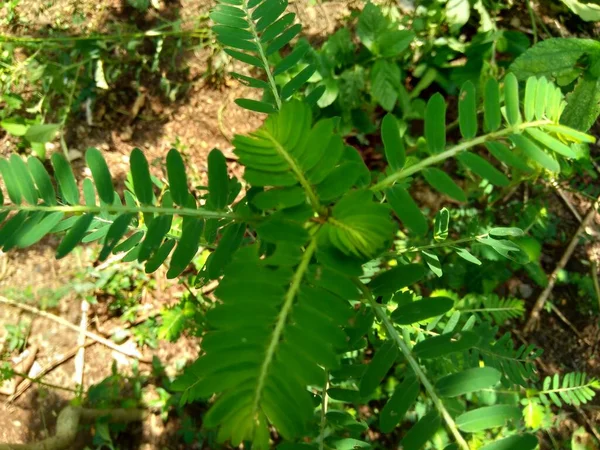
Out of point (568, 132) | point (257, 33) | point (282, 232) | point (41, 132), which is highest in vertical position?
point (257, 33)

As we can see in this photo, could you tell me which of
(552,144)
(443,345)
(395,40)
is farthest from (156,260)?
(395,40)

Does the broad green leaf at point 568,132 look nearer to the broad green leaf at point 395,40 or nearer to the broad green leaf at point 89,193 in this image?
the broad green leaf at point 89,193

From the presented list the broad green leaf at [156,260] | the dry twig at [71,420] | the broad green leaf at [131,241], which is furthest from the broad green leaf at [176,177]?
the dry twig at [71,420]

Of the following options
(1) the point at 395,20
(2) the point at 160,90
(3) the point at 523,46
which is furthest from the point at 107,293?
(3) the point at 523,46

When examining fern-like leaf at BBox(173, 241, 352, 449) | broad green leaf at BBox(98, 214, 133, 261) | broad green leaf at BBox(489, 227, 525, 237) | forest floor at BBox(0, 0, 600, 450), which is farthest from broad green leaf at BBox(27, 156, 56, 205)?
forest floor at BBox(0, 0, 600, 450)

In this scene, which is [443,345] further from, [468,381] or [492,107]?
[492,107]

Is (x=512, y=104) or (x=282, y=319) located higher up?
(x=512, y=104)

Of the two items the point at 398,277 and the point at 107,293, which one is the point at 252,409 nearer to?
the point at 398,277
